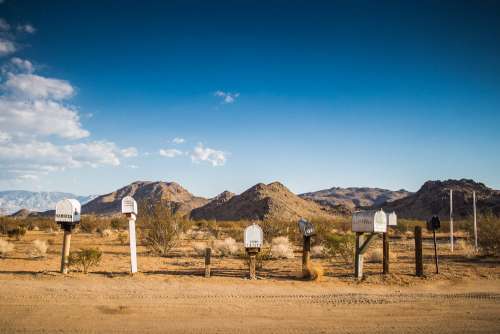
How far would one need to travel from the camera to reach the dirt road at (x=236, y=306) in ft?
24.3

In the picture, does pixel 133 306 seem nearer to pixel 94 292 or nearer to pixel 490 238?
pixel 94 292

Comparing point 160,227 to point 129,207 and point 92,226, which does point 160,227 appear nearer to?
point 129,207

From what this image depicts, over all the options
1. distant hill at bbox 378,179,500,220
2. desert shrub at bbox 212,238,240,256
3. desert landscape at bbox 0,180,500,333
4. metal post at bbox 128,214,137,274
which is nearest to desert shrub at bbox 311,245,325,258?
desert landscape at bbox 0,180,500,333

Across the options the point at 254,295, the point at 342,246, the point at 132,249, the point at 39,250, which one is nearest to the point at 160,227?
the point at 39,250

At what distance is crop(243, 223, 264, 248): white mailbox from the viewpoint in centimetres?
1209

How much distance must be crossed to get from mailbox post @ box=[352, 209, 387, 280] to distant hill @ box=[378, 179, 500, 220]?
62.2 metres

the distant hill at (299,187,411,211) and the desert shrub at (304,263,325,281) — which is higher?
the distant hill at (299,187,411,211)

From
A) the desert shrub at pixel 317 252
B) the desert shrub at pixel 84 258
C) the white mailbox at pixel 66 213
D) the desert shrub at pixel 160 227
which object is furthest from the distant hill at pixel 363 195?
the white mailbox at pixel 66 213

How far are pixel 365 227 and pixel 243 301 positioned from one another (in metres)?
4.62

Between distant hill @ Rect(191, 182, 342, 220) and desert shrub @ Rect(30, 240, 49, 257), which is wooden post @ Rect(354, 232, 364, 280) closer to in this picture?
desert shrub @ Rect(30, 240, 49, 257)

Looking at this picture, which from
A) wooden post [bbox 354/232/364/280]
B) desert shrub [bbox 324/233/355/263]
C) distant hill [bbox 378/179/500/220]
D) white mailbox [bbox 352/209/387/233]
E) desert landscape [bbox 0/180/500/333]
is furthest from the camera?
distant hill [bbox 378/179/500/220]

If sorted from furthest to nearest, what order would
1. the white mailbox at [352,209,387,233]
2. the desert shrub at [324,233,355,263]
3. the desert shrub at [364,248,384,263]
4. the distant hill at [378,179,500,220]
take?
the distant hill at [378,179,500,220]
the desert shrub at [364,248,384,263]
the desert shrub at [324,233,355,263]
the white mailbox at [352,209,387,233]

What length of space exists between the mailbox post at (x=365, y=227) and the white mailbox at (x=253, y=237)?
2.76 metres

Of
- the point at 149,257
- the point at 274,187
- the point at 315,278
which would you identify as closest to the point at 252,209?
the point at 274,187
